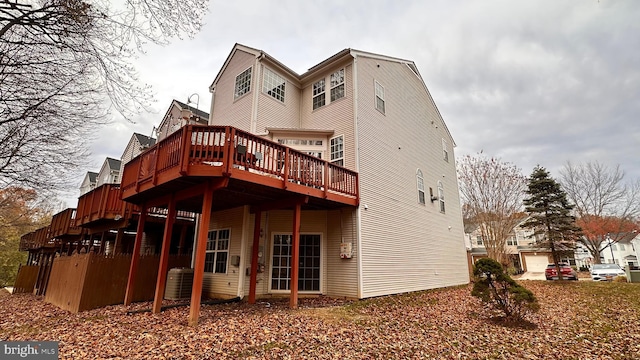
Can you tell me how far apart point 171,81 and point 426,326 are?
9.16m

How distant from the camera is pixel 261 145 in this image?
7.74 m

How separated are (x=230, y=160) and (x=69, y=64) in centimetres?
401

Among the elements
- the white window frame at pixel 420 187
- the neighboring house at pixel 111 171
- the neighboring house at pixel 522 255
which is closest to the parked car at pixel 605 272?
the neighboring house at pixel 522 255

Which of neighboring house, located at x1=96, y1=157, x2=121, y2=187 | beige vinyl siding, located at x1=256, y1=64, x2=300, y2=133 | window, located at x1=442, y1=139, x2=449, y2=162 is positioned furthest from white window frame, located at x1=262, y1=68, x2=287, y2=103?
neighboring house, located at x1=96, y1=157, x2=121, y2=187

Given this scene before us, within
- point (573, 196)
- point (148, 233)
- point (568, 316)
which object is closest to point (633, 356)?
point (568, 316)

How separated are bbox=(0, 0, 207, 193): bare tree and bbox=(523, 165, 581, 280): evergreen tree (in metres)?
19.5

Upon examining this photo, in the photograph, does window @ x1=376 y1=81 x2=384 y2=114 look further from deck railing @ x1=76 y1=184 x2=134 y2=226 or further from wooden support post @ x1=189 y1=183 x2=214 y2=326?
deck railing @ x1=76 y1=184 x2=134 y2=226

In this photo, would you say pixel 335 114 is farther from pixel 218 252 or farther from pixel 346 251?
pixel 218 252

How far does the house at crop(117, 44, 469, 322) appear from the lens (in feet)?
24.4

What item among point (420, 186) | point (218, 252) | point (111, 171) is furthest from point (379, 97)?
point (111, 171)

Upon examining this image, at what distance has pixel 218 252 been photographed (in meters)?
11.4

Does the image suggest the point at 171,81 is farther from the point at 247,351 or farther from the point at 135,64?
the point at 247,351

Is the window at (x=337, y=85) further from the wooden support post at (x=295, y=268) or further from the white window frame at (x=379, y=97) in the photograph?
the wooden support post at (x=295, y=268)

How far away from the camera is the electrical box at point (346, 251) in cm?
1009
